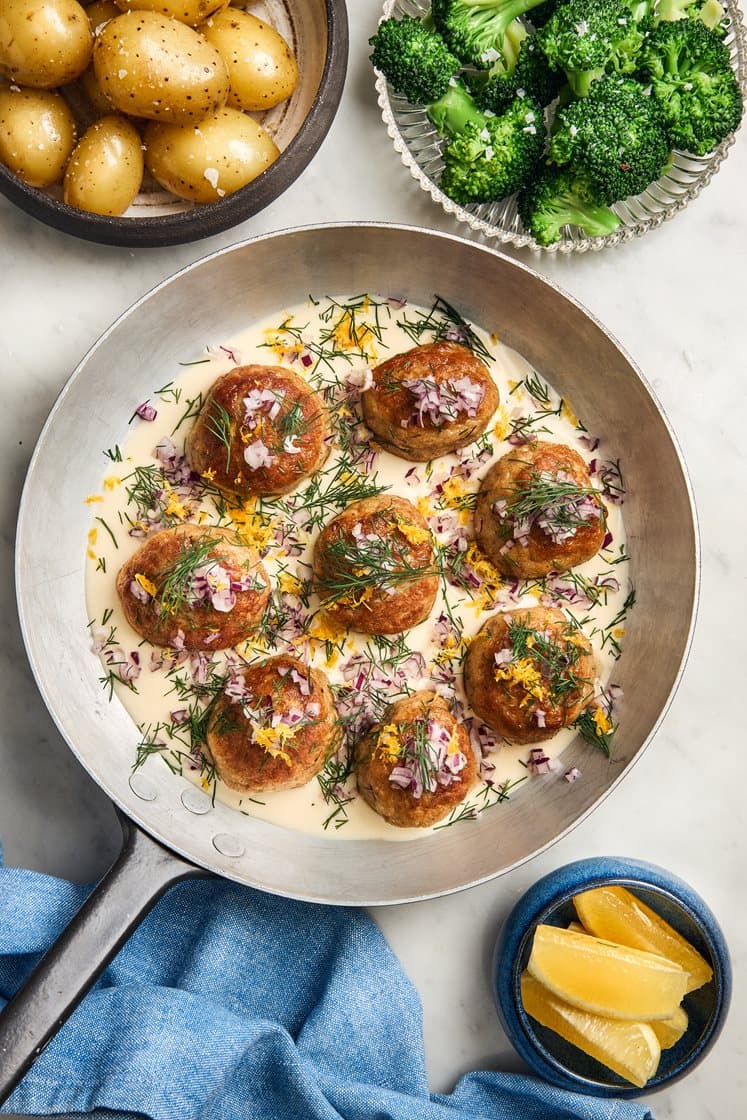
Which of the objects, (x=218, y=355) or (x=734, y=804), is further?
(x=734, y=804)

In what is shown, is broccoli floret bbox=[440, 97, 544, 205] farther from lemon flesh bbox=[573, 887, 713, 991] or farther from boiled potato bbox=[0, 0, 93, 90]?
lemon flesh bbox=[573, 887, 713, 991]

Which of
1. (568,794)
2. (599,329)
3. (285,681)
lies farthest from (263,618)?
(599,329)

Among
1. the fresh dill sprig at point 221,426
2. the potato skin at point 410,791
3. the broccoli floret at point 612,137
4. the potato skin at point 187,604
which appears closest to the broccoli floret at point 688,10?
the broccoli floret at point 612,137

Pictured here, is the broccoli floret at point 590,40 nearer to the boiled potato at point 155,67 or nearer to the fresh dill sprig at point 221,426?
the boiled potato at point 155,67

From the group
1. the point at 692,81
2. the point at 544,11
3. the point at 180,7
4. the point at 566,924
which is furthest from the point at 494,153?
the point at 566,924

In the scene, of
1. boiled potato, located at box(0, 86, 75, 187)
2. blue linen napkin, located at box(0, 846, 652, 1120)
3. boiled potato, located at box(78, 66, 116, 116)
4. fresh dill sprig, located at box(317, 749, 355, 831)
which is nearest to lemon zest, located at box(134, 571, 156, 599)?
fresh dill sprig, located at box(317, 749, 355, 831)

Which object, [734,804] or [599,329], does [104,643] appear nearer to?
[599,329]
